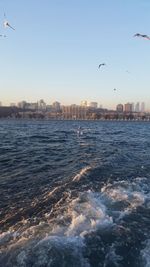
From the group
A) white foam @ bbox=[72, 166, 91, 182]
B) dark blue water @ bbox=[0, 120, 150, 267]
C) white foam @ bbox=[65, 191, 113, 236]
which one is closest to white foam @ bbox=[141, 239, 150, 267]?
dark blue water @ bbox=[0, 120, 150, 267]

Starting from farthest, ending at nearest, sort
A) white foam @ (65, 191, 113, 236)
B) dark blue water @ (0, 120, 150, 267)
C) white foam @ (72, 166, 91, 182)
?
1. white foam @ (72, 166, 91, 182)
2. white foam @ (65, 191, 113, 236)
3. dark blue water @ (0, 120, 150, 267)

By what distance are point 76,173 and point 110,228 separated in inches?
326

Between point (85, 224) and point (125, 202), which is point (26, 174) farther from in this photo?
point (85, 224)

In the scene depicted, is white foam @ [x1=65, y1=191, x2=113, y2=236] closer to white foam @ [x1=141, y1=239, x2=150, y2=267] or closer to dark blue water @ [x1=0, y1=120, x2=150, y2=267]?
dark blue water @ [x1=0, y1=120, x2=150, y2=267]

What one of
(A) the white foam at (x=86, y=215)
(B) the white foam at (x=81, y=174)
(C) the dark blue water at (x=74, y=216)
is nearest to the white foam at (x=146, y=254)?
(C) the dark blue water at (x=74, y=216)

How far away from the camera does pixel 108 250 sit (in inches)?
375

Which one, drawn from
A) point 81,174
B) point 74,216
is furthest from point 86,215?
point 81,174

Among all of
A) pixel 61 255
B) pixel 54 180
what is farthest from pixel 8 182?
pixel 61 255

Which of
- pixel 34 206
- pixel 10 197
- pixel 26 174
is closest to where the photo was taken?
pixel 34 206

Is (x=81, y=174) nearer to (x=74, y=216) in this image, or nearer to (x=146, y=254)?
(x=74, y=216)

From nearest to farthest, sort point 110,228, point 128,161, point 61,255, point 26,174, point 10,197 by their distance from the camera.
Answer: point 61,255 → point 110,228 → point 10,197 → point 26,174 → point 128,161

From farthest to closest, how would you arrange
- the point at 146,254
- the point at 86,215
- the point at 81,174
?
the point at 81,174 → the point at 86,215 → the point at 146,254

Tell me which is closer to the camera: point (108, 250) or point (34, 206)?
point (108, 250)

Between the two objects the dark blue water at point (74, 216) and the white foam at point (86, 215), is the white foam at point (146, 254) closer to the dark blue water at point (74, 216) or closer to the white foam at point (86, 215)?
the dark blue water at point (74, 216)
